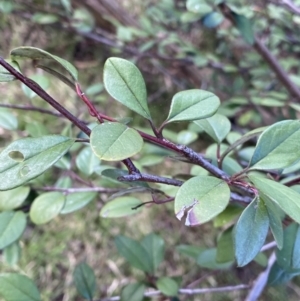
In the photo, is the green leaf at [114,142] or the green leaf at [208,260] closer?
the green leaf at [114,142]

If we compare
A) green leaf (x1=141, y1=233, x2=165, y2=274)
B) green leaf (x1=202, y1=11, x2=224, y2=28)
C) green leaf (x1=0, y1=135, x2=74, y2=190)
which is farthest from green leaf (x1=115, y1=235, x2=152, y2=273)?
green leaf (x1=202, y1=11, x2=224, y2=28)

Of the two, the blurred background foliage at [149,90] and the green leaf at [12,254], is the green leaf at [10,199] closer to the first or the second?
the green leaf at [12,254]

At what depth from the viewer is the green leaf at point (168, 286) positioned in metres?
0.63

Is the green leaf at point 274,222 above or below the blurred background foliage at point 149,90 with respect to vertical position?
above

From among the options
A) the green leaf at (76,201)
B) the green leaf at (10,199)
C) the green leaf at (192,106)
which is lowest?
the green leaf at (76,201)

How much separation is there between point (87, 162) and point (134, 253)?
180mm

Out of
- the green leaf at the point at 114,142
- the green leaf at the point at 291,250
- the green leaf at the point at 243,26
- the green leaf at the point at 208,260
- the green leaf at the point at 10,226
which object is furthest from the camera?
the green leaf at the point at 243,26

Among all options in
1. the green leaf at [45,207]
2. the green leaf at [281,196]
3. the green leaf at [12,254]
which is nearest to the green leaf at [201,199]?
the green leaf at [281,196]

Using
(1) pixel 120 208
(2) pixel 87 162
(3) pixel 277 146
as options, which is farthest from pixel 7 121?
(3) pixel 277 146

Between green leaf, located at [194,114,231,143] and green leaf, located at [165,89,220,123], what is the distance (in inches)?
3.2

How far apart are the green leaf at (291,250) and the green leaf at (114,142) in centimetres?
25

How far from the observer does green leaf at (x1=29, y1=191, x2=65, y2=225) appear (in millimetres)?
582

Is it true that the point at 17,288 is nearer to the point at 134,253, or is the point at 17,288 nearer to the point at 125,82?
the point at 134,253

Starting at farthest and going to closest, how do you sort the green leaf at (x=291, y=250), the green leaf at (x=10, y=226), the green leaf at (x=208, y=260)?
the green leaf at (x=208, y=260) → the green leaf at (x=10, y=226) → the green leaf at (x=291, y=250)
